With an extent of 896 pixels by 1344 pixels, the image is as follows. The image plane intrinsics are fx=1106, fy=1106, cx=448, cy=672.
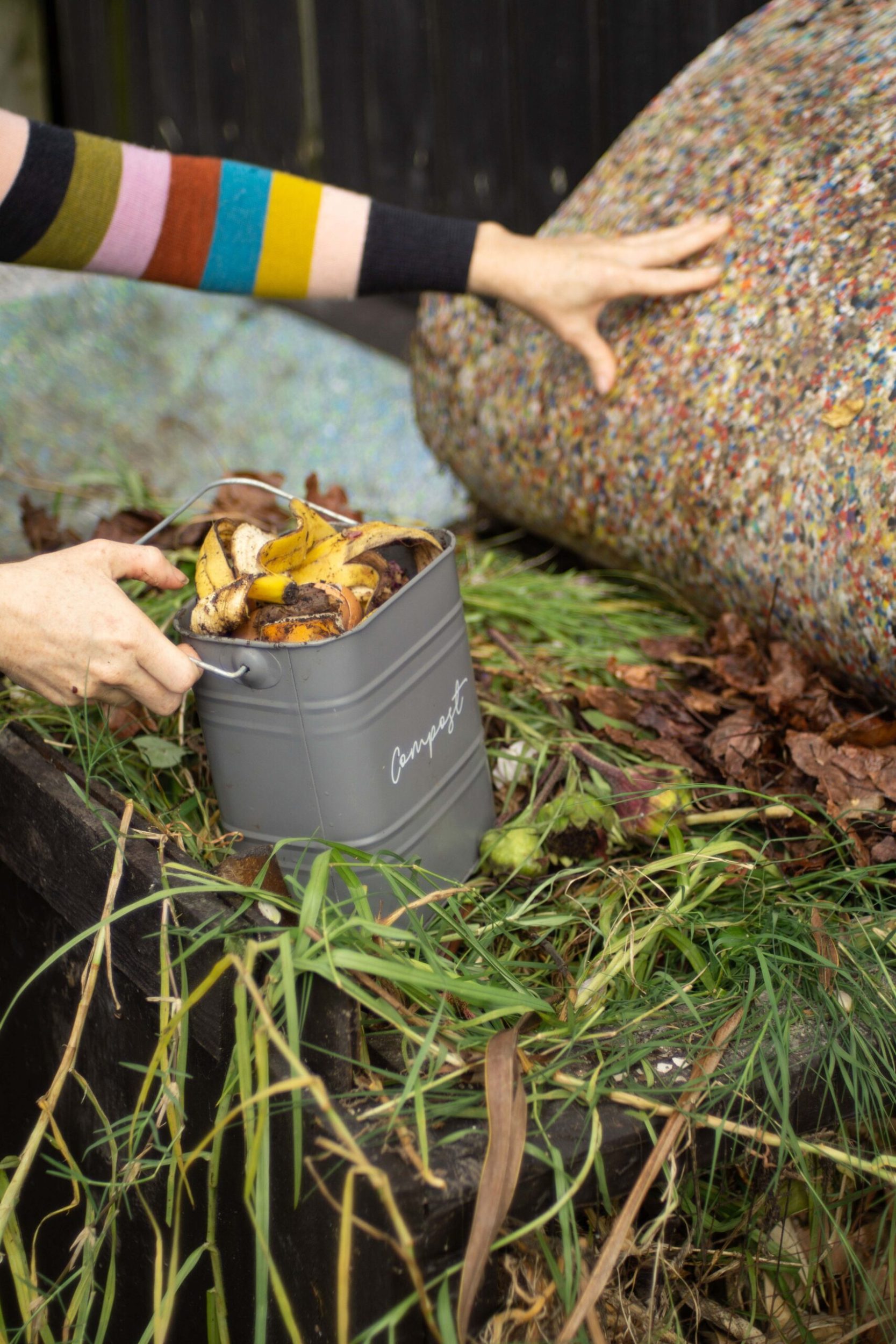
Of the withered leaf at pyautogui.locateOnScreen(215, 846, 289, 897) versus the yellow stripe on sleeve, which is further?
the yellow stripe on sleeve

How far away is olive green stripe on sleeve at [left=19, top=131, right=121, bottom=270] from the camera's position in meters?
1.89

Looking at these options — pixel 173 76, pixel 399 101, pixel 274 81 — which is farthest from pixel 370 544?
pixel 173 76

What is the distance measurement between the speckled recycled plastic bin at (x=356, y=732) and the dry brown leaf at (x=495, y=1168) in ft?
0.74

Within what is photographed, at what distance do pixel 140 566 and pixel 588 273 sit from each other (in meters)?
0.99

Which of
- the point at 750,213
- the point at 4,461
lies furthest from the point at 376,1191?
the point at 4,461

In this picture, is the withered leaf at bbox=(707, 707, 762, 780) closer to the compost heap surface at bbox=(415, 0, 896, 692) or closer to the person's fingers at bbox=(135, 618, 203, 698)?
the compost heap surface at bbox=(415, 0, 896, 692)

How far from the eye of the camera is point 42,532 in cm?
237

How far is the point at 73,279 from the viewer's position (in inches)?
131

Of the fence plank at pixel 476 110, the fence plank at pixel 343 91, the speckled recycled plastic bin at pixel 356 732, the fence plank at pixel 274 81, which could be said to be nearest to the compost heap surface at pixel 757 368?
the speckled recycled plastic bin at pixel 356 732

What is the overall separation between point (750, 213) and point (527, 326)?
1.80 feet

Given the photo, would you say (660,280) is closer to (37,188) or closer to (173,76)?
(37,188)

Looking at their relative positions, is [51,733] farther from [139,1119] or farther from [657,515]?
[657,515]

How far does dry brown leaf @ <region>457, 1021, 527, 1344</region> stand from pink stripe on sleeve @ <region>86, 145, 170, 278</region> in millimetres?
1597

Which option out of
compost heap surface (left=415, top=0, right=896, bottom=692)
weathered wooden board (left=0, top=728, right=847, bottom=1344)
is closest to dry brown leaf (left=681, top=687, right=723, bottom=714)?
compost heap surface (left=415, top=0, right=896, bottom=692)
